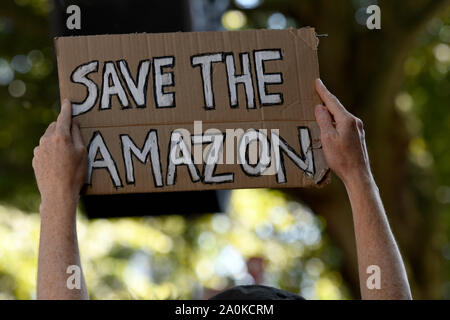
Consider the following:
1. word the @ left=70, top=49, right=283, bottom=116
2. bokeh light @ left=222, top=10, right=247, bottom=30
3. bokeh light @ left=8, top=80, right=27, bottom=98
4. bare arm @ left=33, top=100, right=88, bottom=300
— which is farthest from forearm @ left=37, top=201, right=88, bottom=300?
bokeh light @ left=8, top=80, right=27, bottom=98

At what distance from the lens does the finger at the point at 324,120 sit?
6.12 feet

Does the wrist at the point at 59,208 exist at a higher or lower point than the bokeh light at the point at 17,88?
lower

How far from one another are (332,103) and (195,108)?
396 mm

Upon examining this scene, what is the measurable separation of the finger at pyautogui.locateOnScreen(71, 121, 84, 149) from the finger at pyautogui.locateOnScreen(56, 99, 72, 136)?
2 centimetres

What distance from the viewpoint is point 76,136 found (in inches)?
73.2

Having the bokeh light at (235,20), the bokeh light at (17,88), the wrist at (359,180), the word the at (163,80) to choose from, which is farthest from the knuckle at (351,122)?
the bokeh light at (17,88)

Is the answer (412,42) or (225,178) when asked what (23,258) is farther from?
(225,178)

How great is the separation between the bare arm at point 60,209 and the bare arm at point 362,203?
2.18 ft

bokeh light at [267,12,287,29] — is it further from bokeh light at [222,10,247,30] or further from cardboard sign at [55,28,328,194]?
cardboard sign at [55,28,328,194]

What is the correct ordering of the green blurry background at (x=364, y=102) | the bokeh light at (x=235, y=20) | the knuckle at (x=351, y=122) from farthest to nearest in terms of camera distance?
A: the bokeh light at (x=235, y=20)
the green blurry background at (x=364, y=102)
the knuckle at (x=351, y=122)

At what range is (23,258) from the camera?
35.8ft

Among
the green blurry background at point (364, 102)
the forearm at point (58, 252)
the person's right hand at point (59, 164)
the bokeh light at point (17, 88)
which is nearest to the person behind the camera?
the forearm at point (58, 252)

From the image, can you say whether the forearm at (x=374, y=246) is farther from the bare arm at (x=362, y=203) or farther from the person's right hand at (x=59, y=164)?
the person's right hand at (x=59, y=164)
